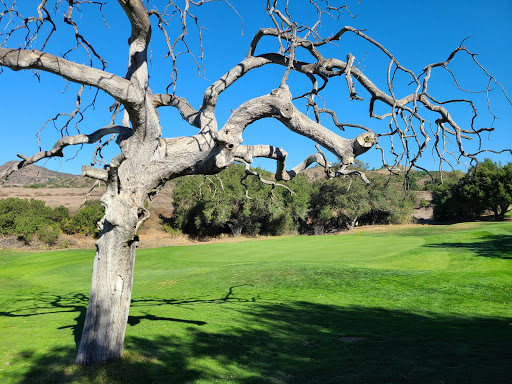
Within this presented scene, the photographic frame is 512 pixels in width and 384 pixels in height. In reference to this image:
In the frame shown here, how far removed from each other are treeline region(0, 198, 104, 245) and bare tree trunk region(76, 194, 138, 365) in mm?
32576

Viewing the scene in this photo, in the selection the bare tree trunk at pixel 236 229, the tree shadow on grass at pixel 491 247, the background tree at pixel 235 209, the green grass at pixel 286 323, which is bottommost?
the green grass at pixel 286 323

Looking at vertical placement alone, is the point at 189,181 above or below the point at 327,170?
above

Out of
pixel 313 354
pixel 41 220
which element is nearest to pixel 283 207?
pixel 41 220

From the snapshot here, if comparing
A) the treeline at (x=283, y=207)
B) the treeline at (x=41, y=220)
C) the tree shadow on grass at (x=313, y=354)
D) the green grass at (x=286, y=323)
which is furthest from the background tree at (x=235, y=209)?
the tree shadow on grass at (x=313, y=354)

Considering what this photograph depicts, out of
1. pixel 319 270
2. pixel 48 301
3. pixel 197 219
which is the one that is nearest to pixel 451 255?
pixel 319 270

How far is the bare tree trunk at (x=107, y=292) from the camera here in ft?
18.1

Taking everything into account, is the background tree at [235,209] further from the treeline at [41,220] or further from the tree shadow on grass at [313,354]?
the tree shadow on grass at [313,354]

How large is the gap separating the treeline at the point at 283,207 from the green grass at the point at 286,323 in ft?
68.5

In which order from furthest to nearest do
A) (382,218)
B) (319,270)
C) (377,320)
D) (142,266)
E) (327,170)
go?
1. (382,218)
2. (142,266)
3. (319,270)
4. (377,320)
5. (327,170)

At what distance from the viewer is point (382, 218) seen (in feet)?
153

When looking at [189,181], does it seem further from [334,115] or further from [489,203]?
[334,115]

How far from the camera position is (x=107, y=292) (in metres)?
5.52

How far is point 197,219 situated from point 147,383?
34.1 m

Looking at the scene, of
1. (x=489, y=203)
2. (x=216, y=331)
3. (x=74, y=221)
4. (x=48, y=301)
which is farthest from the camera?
(x=489, y=203)
